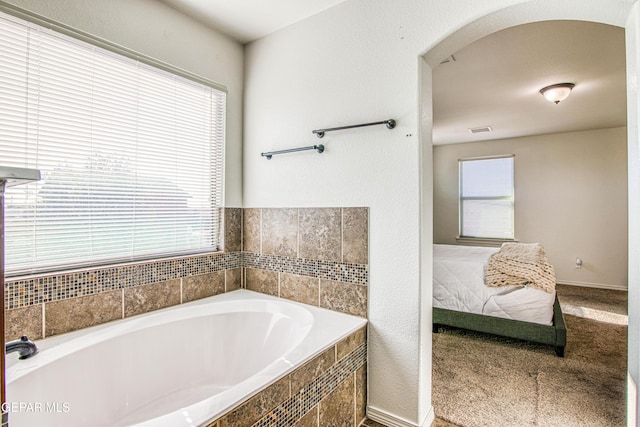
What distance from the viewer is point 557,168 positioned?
5047 millimetres

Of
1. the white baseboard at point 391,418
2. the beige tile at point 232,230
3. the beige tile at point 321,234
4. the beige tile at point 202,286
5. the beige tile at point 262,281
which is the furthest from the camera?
the beige tile at point 232,230

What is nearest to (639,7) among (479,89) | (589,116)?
(479,89)

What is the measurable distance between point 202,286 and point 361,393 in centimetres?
128

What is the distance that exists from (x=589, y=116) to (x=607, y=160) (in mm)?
1071

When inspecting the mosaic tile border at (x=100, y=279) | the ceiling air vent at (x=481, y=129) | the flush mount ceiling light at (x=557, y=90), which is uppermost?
the ceiling air vent at (x=481, y=129)

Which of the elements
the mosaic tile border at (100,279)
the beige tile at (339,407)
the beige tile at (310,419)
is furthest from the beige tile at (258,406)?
the mosaic tile border at (100,279)

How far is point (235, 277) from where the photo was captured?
2510 millimetres

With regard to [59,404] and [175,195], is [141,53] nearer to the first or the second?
[175,195]

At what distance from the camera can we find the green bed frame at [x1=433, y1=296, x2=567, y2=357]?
102 inches

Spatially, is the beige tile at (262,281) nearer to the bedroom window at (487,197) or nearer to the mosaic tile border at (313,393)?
the mosaic tile border at (313,393)

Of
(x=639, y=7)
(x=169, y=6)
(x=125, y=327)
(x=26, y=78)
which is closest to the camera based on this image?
(x=639, y=7)

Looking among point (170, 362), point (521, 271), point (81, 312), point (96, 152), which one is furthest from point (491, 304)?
point (96, 152)

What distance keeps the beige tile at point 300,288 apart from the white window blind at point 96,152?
0.65 m

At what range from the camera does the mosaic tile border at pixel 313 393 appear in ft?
4.03
